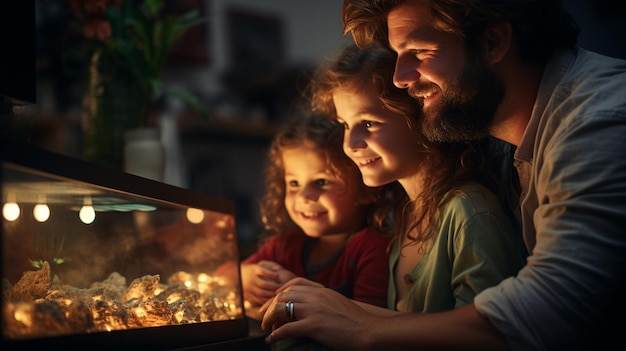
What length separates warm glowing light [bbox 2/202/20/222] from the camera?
807 mm

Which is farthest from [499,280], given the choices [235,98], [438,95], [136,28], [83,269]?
[235,98]

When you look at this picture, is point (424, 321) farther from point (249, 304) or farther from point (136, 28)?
point (136, 28)

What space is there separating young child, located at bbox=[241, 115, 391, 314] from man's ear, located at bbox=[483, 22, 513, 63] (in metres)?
0.46

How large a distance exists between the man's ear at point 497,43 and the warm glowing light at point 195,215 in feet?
2.02

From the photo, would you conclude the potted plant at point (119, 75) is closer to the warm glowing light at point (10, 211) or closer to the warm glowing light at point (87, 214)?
the warm glowing light at point (87, 214)

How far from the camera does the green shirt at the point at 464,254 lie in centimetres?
100

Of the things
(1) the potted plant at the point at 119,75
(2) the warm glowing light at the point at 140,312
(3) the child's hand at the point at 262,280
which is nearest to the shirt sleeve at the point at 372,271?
(3) the child's hand at the point at 262,280

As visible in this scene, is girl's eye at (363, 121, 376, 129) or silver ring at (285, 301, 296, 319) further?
girl's eye at (363, 121, 376, 129)

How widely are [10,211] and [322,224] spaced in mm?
751

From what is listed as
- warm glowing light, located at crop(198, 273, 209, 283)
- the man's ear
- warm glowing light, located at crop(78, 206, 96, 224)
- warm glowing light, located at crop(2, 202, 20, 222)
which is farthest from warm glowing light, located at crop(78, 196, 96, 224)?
the man's ear

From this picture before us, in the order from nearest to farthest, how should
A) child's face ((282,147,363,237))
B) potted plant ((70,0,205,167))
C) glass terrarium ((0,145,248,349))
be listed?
glass terrarium ((0,145,248,349)), child's face ((282,147,363,237)), potted plant ((70,0,205,167))

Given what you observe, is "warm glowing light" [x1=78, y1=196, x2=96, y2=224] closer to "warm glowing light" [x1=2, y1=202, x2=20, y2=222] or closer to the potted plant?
"warm glowing light" [x1=2, y1=202, x2=20, y2=222]

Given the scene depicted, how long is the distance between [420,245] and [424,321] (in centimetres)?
31

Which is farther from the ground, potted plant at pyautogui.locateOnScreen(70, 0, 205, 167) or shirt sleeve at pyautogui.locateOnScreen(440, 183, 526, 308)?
potted plant at pyautogui.locateOnScreen(70, 0, 205, 167)
